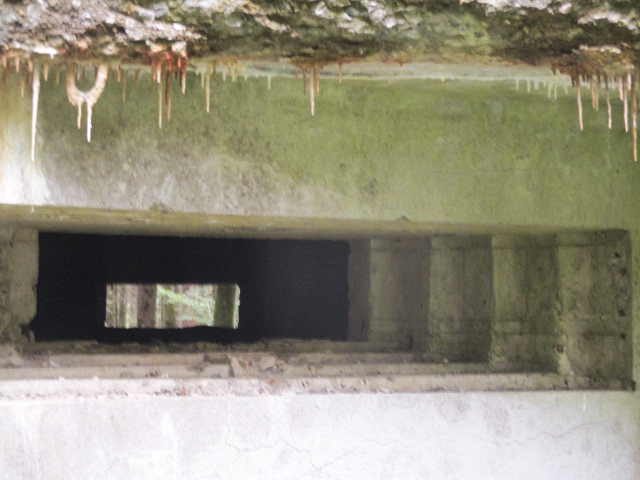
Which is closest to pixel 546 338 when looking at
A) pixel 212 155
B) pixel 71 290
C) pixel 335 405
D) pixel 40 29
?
pixel 335 405

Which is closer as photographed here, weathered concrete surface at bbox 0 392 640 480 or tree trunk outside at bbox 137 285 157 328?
weathered concrete surface at bbox 0 392 640 480

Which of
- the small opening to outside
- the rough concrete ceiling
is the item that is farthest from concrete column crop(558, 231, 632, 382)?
the small opening to outside

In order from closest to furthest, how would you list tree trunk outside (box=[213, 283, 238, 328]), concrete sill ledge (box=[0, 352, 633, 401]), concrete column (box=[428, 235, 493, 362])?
concrete sill ledge (box=[0, 352, 633, 401]), concrete column (box=[428, 235, 493, 362]), tree trunk outside (box=[213, 283, 238, 328])

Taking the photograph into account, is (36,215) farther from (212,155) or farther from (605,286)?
(605,286)

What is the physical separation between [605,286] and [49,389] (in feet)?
7.61

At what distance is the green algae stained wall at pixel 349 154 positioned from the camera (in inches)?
108

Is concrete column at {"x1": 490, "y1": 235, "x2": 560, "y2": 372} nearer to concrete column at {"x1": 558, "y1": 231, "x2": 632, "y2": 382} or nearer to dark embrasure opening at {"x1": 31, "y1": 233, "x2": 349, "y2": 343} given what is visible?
concrete column at {"x1": 558, "y1": 231, "x2": 632, "y2": 382}

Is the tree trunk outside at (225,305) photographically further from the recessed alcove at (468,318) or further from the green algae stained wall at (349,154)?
the green algae stained wall at (349,154)

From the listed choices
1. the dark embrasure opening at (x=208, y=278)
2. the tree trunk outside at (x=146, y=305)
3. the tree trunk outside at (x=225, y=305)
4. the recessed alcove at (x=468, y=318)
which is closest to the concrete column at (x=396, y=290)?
the recessed alcove at (x=468, y=318)

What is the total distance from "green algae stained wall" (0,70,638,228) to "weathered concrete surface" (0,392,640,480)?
741 mm

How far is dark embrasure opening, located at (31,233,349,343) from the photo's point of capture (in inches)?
232

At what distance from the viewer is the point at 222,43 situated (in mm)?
1894

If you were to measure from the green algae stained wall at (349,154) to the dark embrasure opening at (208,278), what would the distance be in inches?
112

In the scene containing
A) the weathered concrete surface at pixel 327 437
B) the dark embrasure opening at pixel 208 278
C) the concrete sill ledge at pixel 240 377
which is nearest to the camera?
the weathered concrete surface at pixel 327 437
